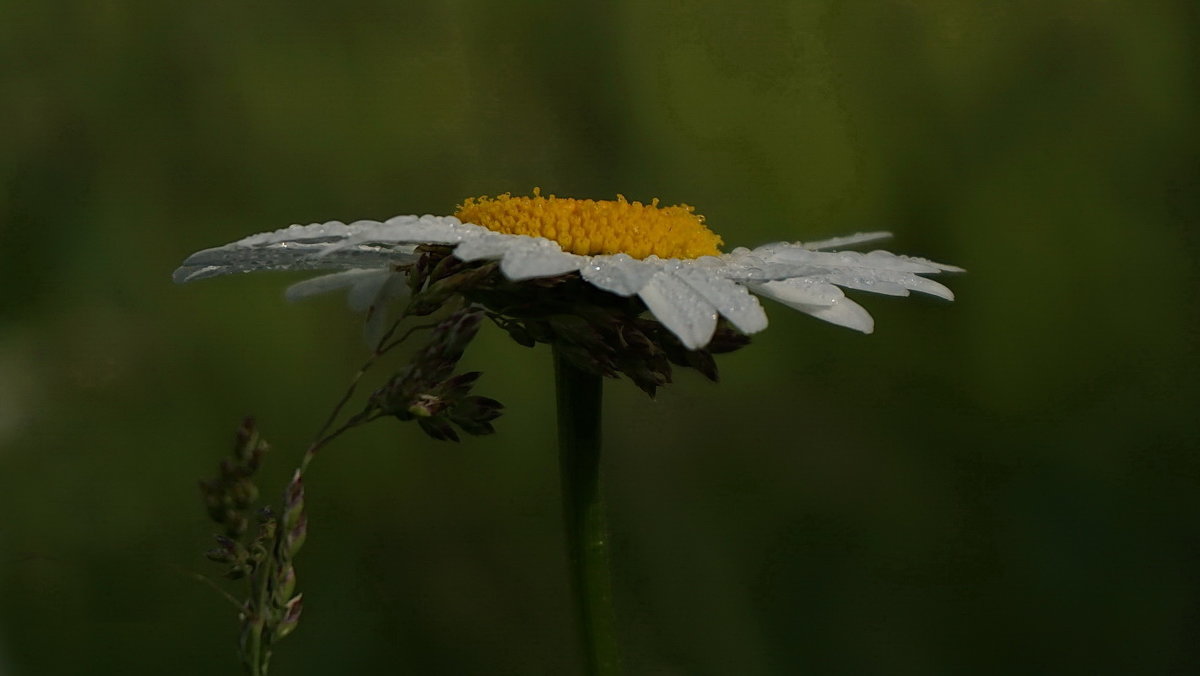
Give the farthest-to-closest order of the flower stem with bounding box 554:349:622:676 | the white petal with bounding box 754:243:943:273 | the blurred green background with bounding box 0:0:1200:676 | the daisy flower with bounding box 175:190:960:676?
the blurred green background with bounding box 0:0:1200:676
the white petal with bounding box 754:243:943:273
the flower stem with bounding box 554:349:622:676
the daisy flower with bounding box 175:190:960:676

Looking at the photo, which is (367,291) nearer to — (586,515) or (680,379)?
(586,515)

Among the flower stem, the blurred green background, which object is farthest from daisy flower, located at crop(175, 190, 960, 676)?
the blurred green background

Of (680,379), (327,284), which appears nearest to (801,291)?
(327,284)

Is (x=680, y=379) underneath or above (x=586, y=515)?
above

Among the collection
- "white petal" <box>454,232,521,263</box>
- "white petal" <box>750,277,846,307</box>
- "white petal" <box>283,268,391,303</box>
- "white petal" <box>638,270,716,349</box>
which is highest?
"white petal" <box>283,268,391,303</box>

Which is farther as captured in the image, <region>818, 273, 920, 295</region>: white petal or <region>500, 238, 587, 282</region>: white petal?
<region>818, 273, 920, 295</region>: white petal

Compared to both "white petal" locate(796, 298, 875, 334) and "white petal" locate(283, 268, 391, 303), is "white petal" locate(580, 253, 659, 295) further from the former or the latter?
"white petal" locate(283, 268, 391, 303)

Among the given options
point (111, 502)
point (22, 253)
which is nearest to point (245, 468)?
point (111, 502)
